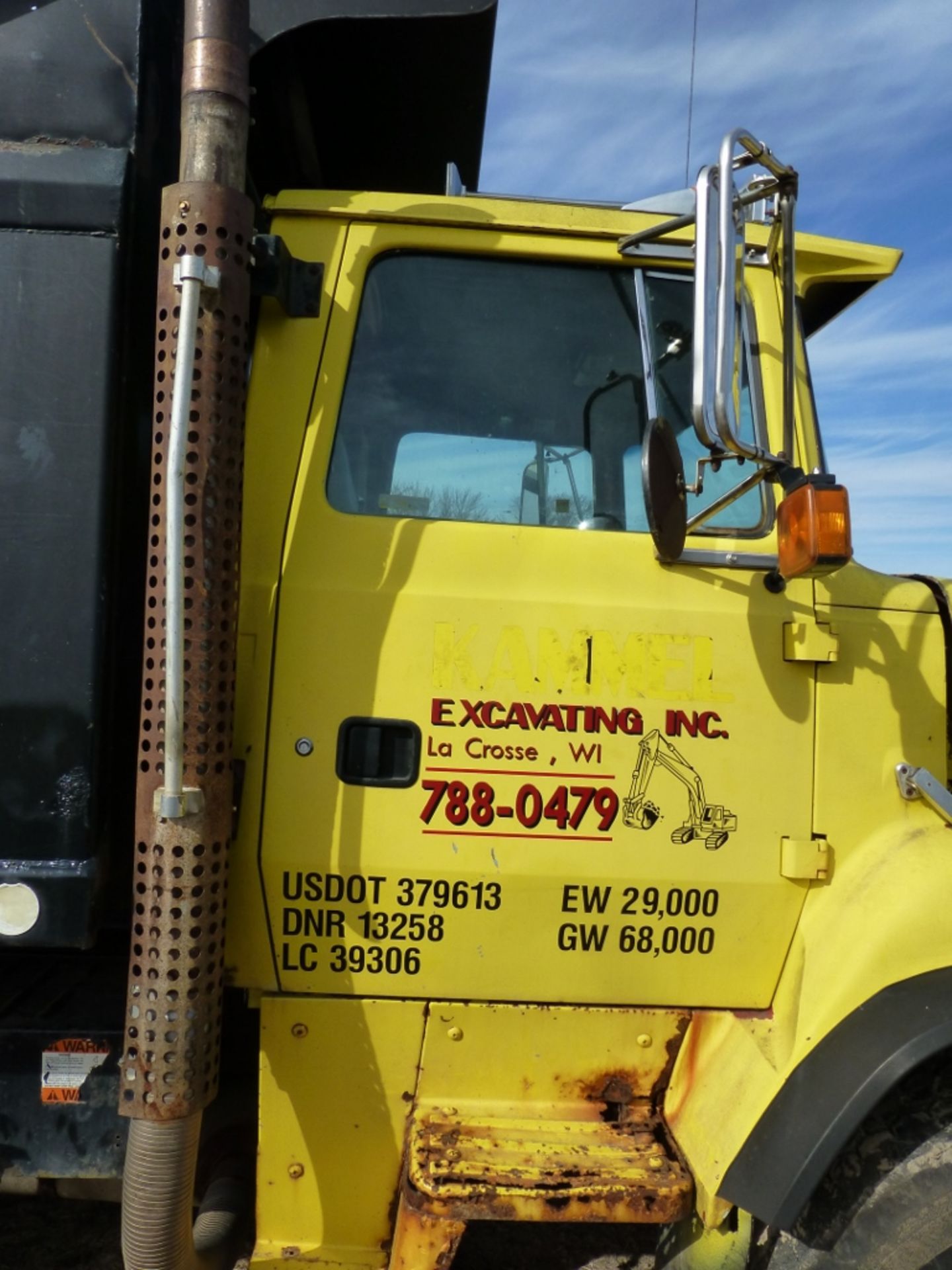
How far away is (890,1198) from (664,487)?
1411 mm

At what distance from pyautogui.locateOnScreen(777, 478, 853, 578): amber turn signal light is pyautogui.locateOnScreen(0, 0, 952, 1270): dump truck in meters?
0.01

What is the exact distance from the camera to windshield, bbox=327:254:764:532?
7.05 feet

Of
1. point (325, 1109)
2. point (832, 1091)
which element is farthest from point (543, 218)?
point (325, 1109)

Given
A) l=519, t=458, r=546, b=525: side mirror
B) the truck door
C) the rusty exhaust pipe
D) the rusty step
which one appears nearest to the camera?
the rusty exhaust pipe

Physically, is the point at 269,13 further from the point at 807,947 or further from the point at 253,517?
the point at 807,947

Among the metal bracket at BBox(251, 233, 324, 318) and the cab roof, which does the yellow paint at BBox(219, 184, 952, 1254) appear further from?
the cab roof

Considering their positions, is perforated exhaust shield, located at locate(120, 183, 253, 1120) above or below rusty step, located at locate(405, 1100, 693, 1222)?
above

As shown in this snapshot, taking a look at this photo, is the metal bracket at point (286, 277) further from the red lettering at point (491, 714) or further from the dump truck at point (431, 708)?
the red lettering at point (491, 714)

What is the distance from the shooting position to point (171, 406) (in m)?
1.81

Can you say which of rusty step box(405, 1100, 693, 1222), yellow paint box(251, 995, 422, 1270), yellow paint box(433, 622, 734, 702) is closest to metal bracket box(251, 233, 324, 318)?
yellow paint box(433, 622, 734, 702)

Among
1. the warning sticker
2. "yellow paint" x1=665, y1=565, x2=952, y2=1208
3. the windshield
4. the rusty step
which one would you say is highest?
the windshield

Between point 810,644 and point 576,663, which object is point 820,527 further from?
point 576,663

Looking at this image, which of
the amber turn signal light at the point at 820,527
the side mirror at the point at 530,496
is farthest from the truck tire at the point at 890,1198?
the side mirror at the point at 530,496

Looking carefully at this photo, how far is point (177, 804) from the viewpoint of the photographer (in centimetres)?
176
